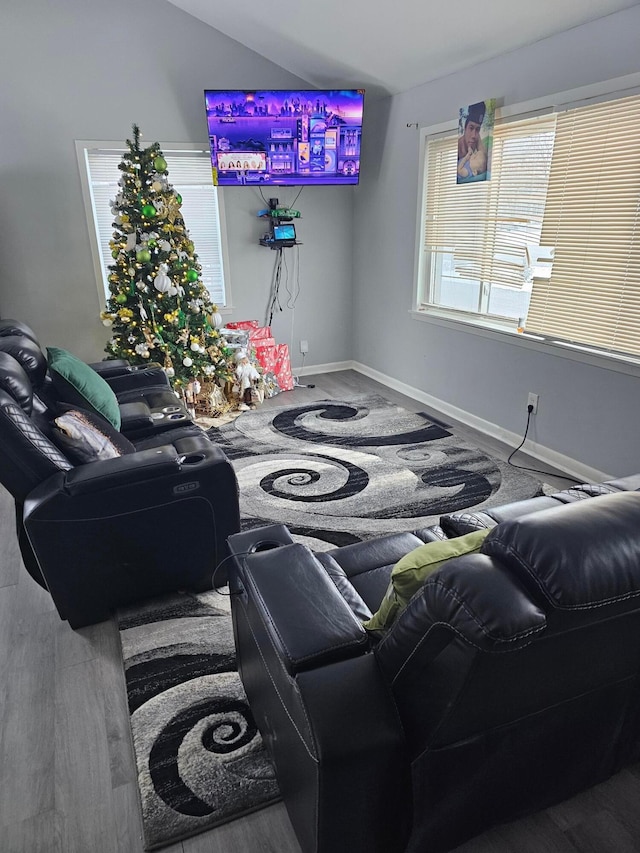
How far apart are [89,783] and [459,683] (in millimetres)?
1276

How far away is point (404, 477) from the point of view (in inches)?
138

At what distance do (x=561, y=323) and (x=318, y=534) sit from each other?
2.01m

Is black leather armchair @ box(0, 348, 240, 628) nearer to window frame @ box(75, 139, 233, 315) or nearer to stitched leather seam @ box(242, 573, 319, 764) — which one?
stitched leather seam @ box(242, 573, 319, 764)

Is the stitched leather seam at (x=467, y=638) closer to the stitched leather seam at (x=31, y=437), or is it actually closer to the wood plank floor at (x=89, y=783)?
the wood plank floor at (x=89, y=783)

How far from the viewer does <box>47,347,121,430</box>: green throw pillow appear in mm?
2572

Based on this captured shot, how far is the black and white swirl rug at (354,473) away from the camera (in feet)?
9.95

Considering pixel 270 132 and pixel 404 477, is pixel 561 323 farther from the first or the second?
pixel 270 132

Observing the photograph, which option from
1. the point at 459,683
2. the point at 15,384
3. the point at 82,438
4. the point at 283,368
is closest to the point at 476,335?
the point at 283,368

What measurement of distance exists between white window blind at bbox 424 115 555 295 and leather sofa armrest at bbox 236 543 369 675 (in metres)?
2.98

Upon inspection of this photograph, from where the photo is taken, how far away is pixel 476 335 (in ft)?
13.5

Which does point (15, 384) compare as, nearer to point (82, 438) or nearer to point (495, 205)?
point (82, 438)

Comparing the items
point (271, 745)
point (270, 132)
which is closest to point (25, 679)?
point (271, 745)

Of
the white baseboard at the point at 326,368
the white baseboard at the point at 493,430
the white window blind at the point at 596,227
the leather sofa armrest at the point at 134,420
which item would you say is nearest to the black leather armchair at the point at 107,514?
the leather sofa armrest at the point at 134,420

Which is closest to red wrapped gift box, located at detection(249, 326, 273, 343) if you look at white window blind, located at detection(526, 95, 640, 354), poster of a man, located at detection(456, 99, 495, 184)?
poster of a man, located at detection(456, 99, 495, 184)
